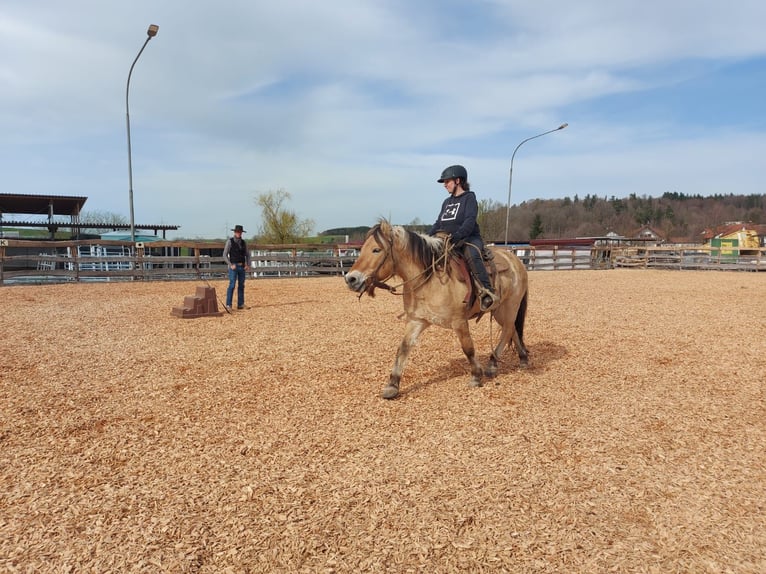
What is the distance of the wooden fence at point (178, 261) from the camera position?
52.5ft

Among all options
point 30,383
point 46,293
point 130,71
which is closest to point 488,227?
point 130,71

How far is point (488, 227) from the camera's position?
57531 millimetres

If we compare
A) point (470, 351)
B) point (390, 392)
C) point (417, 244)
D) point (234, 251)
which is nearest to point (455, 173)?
point (417, 244)

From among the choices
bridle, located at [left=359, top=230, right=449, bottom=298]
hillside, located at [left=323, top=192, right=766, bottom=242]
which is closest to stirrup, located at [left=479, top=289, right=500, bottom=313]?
bridle, located at [left=359, top=230, right=449, bottom=298]

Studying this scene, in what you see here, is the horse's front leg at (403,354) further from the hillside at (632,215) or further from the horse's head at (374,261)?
the hillside at (632,215)

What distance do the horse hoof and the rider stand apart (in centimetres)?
140

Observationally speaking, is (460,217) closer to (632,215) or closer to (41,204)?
(41,204)

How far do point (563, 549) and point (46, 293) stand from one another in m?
15.5

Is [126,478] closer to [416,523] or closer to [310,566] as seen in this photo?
[310,566]

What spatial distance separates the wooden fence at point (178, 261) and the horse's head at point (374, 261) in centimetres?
1478

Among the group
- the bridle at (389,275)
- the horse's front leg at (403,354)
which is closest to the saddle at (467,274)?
the bridle at (389,275)

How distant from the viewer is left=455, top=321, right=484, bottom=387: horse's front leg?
4980 mm

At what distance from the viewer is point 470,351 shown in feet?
16.7

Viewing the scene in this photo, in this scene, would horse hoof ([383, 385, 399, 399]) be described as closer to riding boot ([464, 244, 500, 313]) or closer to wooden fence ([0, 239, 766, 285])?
riding boot ([464, 244, 500, 313])
